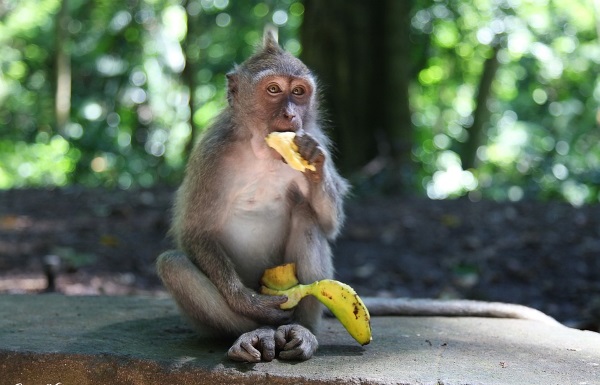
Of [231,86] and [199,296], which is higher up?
[231,86]

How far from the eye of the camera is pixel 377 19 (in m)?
9.00

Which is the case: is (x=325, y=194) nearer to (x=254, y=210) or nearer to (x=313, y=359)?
(x=254, y=210)

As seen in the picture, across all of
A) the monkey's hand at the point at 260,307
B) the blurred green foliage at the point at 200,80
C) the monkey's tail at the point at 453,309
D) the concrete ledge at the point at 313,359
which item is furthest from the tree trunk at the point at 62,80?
the monkey's hand at the point at 260,307

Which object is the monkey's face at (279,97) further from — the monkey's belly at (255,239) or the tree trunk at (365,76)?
the tree trunk at (365,76)

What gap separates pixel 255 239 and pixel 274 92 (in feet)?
2.20

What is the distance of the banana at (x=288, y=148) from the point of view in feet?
10.2

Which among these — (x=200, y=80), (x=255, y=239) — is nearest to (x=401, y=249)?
(x=255, y=239)

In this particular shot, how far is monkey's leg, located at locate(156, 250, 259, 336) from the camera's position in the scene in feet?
10.5

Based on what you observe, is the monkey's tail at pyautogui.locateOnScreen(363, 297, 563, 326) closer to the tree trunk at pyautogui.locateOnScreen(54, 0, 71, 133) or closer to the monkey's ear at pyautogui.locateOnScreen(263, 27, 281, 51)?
the monkey's ear at pyautogui.locateOnScreen(263, 27, 281, 51)

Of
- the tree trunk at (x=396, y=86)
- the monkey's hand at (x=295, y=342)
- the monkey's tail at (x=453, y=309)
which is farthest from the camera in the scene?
the tree trunk at (x=396, y=86)

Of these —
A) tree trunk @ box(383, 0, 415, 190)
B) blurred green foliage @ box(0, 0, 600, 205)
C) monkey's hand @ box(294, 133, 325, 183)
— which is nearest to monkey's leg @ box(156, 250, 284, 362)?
monkey's hand @ box(294, 133, 325, 183)

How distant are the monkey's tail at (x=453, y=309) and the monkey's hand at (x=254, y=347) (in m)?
1.23

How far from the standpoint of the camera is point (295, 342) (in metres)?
2.99

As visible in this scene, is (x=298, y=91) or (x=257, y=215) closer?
(x=298, y=91)
